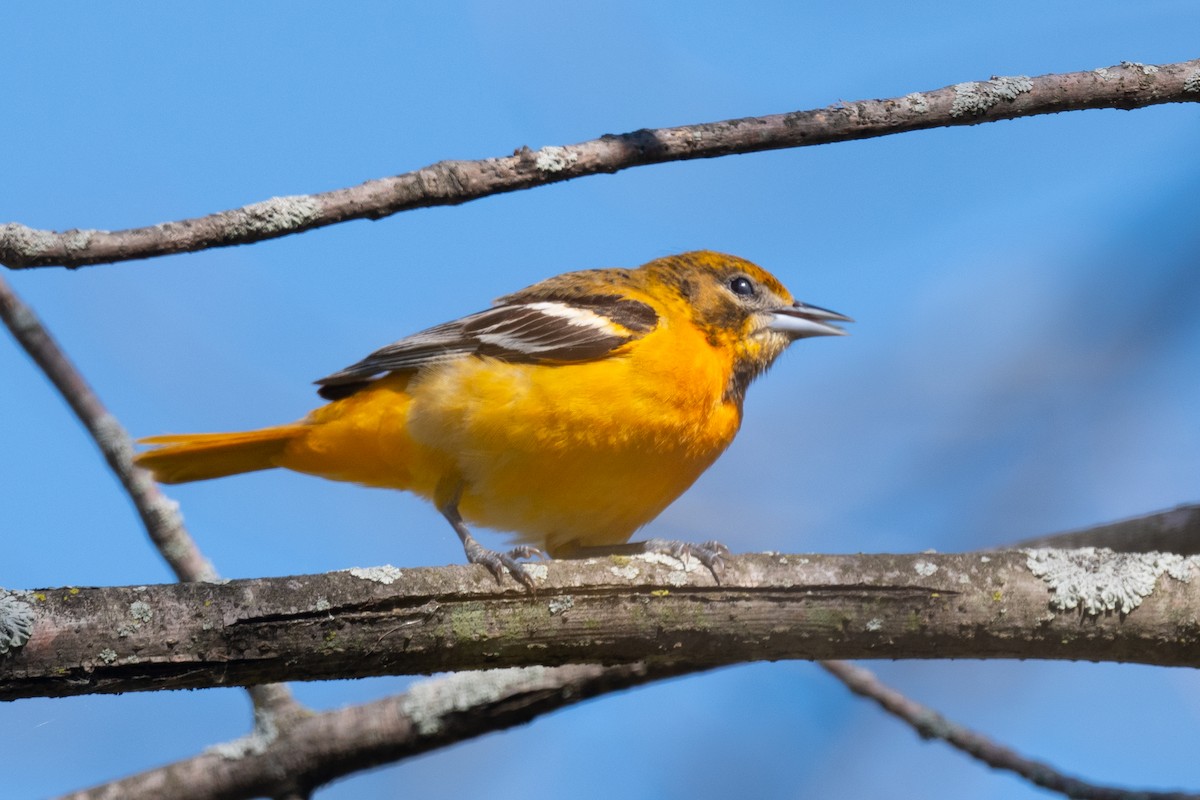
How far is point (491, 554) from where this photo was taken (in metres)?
3.96

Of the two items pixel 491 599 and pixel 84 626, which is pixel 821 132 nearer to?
pixel 491 599

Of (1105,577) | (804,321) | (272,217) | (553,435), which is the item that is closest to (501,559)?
(553,435)

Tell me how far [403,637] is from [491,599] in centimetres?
27

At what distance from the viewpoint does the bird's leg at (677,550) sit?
336cm

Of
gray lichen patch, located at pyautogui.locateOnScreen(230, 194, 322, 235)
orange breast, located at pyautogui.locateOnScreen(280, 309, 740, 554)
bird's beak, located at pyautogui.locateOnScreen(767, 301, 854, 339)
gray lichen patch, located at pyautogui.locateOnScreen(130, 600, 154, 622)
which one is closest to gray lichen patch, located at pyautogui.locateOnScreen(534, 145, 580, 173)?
gray lichen patch, located at pyautogui.locateOnScreen(230, 194, 322, 235)

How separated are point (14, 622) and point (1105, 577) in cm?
286

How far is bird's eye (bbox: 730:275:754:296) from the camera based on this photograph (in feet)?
18.3

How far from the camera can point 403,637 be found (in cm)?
305

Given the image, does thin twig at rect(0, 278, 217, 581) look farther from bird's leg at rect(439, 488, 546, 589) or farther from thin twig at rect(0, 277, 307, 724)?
bird's leg at rect(439, 488, 546, 589)

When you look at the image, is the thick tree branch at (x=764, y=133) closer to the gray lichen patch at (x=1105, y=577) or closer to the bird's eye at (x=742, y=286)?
the gray lichen patch at (x=1105, y=577)

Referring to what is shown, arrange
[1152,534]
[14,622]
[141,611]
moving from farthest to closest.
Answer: [1152,534], [141,611], [14,622]

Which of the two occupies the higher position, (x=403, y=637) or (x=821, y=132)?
(x=821, y=132)

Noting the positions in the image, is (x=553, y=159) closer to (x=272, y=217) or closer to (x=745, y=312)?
(x=272, y=217)

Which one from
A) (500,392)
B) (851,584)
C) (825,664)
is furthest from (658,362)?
(851,584)
